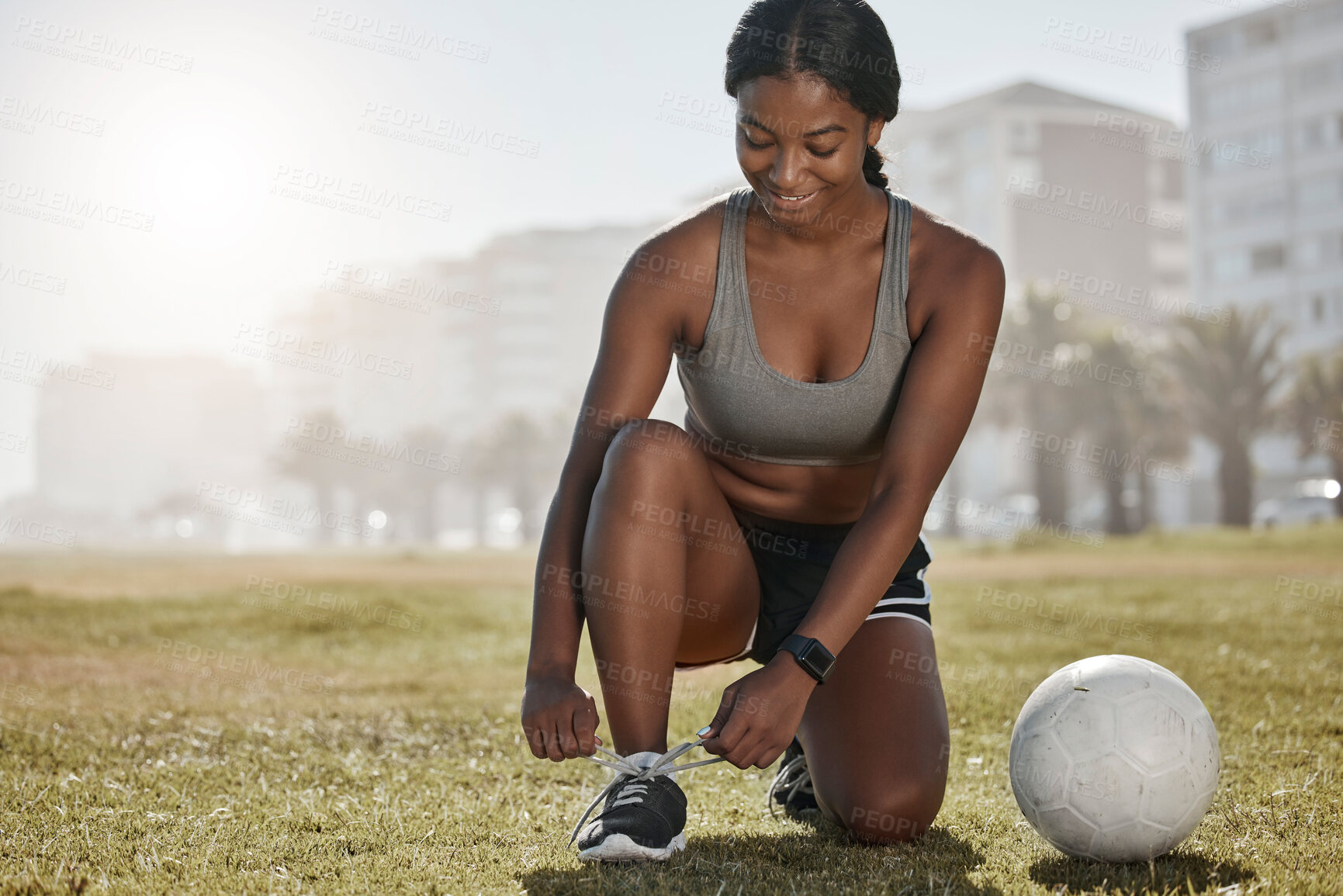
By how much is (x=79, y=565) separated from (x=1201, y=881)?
2402 centimetres

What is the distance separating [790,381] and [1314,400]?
34.1m

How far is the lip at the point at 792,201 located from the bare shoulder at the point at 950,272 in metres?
0.39

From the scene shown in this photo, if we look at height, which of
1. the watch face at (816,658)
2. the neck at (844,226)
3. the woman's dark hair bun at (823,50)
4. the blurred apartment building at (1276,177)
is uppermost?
the blurred apartment building at (1276,177)

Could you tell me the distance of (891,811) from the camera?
2.58m

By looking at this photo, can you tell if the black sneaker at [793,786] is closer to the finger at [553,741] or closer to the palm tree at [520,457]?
the finger at [553,741]

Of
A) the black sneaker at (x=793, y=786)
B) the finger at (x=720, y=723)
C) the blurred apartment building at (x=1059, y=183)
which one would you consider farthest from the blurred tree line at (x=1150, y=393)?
the blurred apartment building at (x=1059, y=183)

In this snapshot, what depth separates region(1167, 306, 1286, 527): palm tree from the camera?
95.8ft

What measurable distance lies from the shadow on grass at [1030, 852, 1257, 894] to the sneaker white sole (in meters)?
0.77

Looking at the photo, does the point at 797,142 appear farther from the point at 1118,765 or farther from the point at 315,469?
the point at 315,469

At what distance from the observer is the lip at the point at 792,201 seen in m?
2.53

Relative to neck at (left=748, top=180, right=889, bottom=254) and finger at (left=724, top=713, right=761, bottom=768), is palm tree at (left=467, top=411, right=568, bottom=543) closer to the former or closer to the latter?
neck at (left=748, top=180, right=889, bottom=254)

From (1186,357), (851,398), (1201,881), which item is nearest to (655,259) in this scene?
(851,398)

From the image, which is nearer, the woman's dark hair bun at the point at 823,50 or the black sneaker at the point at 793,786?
the woman's dark hair bun at the point at 823,50

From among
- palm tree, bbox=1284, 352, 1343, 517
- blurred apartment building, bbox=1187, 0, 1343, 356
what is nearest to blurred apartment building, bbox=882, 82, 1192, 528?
blurred apartment building, bbox=1187, 0, 1343, 356
